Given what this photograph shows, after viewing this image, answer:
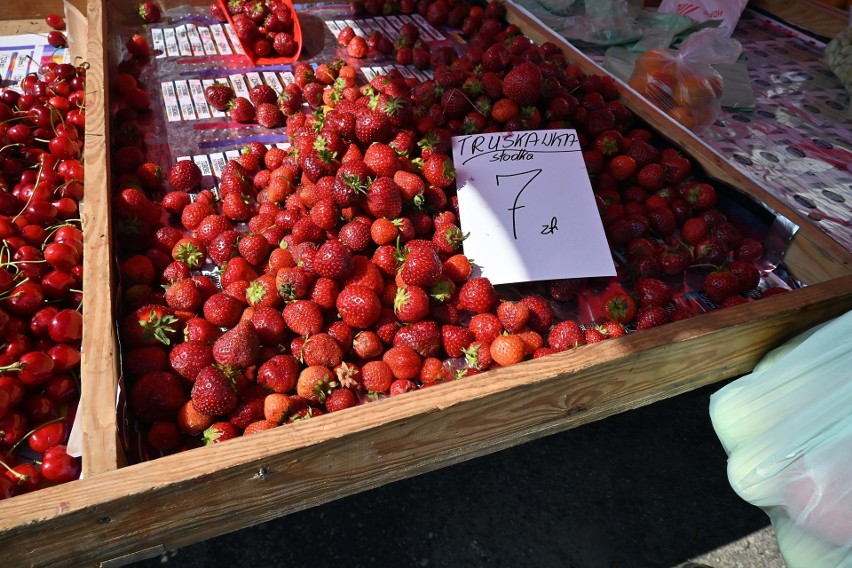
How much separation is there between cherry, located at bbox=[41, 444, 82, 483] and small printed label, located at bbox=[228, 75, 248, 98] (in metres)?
1.51

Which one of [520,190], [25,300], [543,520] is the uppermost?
[520,190]

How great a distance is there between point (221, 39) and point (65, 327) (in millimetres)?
1690

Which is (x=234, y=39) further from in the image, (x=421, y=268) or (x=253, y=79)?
(x=421, y=268)

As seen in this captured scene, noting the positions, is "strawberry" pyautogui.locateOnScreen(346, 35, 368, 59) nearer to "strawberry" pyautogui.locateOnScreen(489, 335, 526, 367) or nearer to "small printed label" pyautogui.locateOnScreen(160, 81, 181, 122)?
"small printed label" pyautogui.locateOnScreen(160, 81, 181, 122)

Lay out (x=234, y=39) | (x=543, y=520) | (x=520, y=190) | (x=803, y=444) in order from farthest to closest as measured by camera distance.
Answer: (x=234, y=39) → (x=543, y=520) → (x=520, y=190) → (x=803, y=444)

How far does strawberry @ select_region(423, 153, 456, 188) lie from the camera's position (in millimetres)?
1657

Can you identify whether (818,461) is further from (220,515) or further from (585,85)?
(585,85)

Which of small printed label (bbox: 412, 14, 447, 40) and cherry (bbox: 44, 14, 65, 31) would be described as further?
small printed label (bbox: 412, 14, 447, 40)

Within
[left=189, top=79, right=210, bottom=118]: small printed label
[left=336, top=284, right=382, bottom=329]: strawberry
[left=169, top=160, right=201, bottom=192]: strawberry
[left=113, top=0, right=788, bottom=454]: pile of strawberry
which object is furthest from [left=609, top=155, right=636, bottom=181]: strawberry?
[left=189, top=79, right=210, bottom=118]: small printed label

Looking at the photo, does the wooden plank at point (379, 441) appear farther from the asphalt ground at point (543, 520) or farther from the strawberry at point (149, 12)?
the strawberry at point (149, 12)

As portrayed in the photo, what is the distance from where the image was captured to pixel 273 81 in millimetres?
2318

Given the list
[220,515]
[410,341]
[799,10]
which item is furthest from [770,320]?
[799,10]

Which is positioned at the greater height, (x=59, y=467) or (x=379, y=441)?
(x=379, y=441)

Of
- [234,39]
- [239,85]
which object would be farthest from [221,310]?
[234,39]
